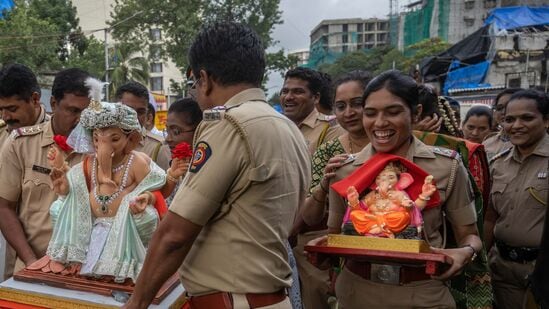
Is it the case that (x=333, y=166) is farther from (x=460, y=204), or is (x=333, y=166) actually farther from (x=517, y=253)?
(x=517, y=253)

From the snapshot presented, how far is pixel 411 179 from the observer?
2.17 metres

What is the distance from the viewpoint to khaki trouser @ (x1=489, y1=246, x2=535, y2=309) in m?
3.33

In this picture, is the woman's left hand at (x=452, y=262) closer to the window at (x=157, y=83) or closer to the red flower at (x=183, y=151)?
the red flower at (x=183, y=151)

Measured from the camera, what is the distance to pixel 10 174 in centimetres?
282

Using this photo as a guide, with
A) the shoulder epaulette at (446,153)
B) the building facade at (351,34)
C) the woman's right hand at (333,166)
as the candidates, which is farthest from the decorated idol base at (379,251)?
the building facade at (351,34)

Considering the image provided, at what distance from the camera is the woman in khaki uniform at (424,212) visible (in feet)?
7.11

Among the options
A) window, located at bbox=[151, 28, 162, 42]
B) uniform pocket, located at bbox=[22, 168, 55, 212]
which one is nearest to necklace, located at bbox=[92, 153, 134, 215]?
uniform pocket, located at bbox=[22, 168, 55, 212]

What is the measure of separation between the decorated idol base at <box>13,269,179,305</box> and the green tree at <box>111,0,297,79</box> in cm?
2357

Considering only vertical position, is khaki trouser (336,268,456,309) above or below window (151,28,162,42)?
below

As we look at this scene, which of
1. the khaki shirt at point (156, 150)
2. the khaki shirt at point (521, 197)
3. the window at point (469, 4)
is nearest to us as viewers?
the khaki shirt at point (521, 197)

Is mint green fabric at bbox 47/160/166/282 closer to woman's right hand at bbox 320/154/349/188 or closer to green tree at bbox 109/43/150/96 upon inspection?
woman's right hand at bbox 320/154/349/188

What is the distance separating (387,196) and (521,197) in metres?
1.76

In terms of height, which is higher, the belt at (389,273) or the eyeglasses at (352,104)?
the eyeglasses at (352,104)

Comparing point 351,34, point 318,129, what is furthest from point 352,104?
point 351,34
